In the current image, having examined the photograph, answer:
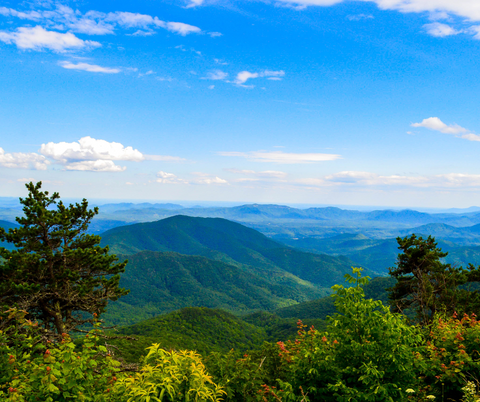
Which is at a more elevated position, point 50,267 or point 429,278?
point 50,267

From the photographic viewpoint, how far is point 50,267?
1967 cm

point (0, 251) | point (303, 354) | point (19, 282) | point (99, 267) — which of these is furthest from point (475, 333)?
point (0, 251)

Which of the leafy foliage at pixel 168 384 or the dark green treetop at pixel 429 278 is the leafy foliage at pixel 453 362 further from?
the dark green treetop at pixel 429 278

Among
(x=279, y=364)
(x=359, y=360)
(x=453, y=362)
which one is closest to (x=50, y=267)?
(x=279, y=364)

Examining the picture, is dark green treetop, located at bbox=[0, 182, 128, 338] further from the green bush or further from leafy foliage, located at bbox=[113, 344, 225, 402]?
the green bush

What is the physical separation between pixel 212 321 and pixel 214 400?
14534 cm

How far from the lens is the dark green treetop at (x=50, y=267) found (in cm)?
1841

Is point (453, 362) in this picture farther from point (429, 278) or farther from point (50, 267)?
point (429, 278)

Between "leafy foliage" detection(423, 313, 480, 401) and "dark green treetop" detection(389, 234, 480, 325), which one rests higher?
"leafy foliage" detection(423, 313, 480, 401)

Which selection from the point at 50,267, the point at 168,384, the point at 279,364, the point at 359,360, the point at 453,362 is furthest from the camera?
the point at 50,267

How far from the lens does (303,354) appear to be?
351 inches

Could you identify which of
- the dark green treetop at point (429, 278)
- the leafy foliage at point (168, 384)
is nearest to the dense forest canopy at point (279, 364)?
the leafy foliage at point (168, 384)

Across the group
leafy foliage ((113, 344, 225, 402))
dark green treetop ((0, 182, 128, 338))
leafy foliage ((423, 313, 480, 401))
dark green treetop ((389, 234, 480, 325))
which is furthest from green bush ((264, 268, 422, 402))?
dark green treetop ((389, 234, 480, 325))

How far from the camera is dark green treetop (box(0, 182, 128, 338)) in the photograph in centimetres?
1841
